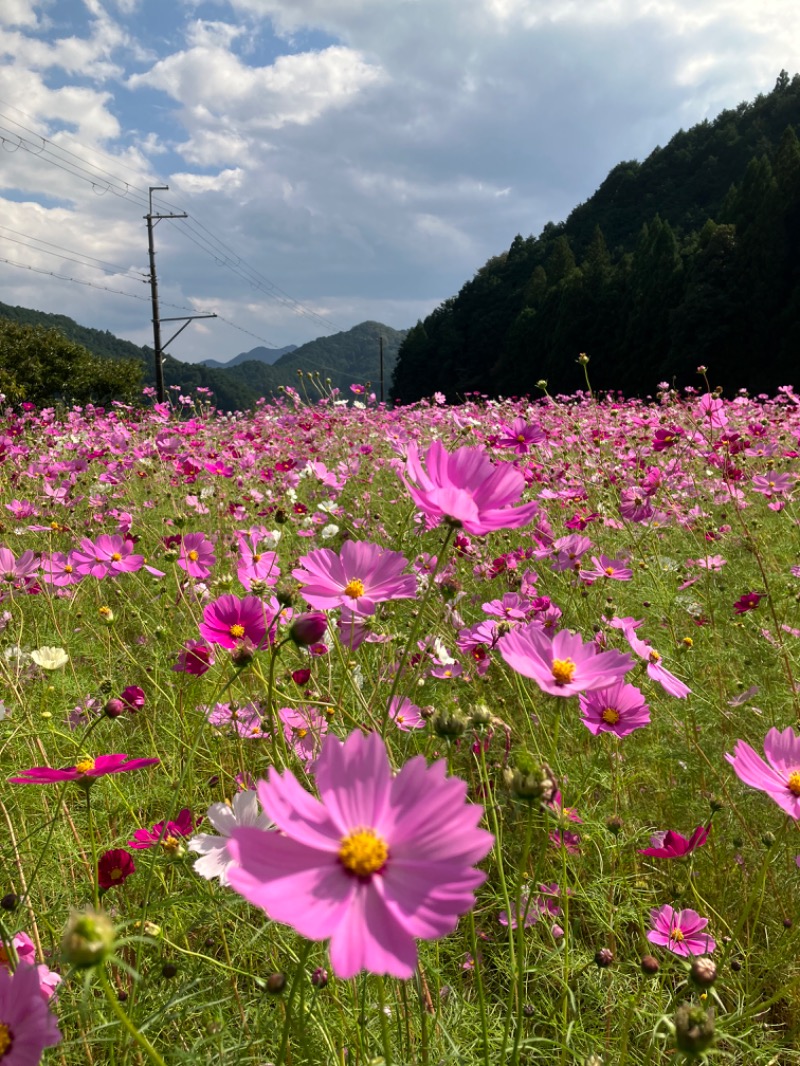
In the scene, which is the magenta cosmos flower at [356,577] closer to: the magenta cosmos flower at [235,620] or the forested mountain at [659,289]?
the magenta cosmos flower at [235,620]

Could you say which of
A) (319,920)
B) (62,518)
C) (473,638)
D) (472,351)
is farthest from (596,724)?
(472,351)

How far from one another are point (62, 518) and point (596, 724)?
2336mm

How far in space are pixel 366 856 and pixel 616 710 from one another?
541 mm

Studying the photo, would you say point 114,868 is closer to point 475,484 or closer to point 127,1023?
point 127,1023

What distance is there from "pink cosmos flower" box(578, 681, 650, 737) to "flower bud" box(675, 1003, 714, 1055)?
1.27ft

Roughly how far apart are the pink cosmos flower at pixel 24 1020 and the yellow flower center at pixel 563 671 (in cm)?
41

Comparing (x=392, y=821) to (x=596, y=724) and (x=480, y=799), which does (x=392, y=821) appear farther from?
(x=480, y=799)

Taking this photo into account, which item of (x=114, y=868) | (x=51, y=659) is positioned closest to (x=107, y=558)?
(x=51, y=659)

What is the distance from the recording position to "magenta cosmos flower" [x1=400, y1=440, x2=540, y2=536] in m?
0.56

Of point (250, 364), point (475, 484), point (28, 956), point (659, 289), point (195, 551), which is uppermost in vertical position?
point (250, 364)

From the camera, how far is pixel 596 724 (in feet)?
2.57

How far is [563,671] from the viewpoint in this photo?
59 cm

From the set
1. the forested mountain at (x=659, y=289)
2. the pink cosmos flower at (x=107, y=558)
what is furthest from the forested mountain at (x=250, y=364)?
the forested mountain at (x=659, y=289)

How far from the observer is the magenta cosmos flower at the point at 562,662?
0.55m
